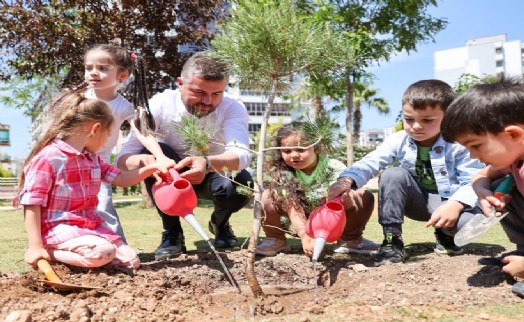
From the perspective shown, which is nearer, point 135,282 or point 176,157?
point 135,282

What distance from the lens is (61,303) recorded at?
185cm

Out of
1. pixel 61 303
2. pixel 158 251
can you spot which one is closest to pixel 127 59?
pixel 158 251

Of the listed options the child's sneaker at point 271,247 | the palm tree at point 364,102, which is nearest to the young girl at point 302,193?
the child's sneaker at point 271,247

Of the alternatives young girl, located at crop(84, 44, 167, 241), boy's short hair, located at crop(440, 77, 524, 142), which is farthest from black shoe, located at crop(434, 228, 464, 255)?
young girl, located at crop(84, 44, 167, 241)

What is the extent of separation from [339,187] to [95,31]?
7.68 meters

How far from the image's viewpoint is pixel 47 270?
210cm

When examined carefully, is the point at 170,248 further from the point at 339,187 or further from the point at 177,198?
the point at 339,187

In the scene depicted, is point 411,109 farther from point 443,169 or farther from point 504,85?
point 504,85

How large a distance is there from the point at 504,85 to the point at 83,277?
1.90m

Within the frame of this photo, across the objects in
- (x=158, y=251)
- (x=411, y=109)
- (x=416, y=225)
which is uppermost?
(x=411, y=109)

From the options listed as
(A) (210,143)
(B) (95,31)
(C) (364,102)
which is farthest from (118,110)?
(C) (364,102)

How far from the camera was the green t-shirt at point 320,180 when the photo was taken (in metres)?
2.44

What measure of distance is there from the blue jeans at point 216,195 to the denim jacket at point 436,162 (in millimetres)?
831

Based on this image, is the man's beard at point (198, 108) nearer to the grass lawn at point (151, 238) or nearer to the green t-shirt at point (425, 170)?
the grass lawn at point (151, 238)
